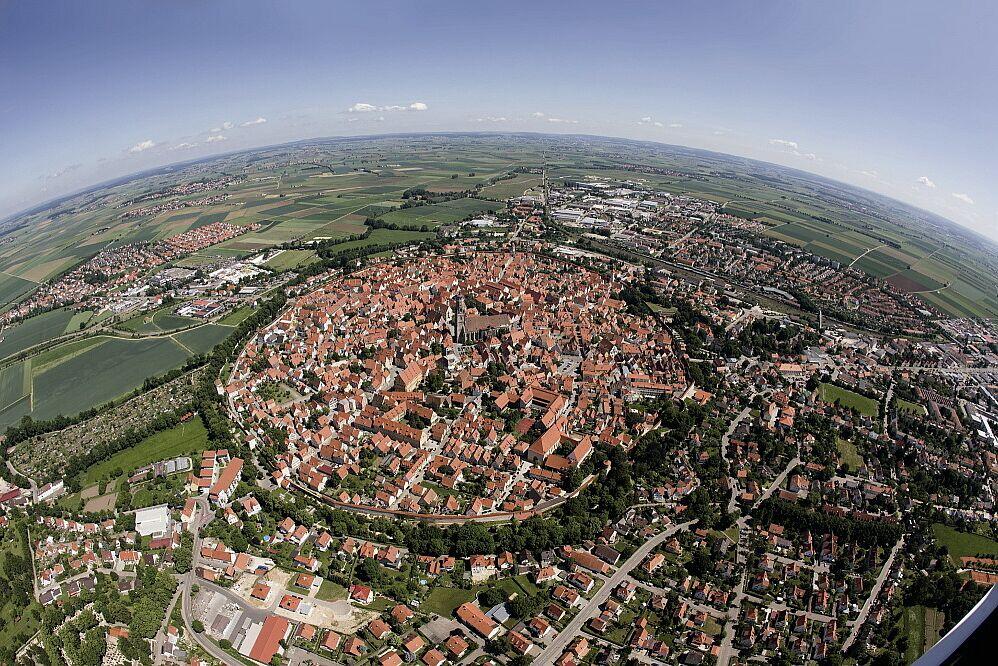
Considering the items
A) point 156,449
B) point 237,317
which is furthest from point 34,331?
point 156,449

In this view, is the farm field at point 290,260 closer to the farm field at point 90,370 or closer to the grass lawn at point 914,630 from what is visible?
the farm field at point 90,370

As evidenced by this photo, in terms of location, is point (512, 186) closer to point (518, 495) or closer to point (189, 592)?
point (518, 495)

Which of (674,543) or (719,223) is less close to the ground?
(719,223)

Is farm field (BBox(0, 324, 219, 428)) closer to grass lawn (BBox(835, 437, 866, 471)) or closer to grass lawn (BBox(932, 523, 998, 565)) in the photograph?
grass lawn (BBox(835, 437, 866, 471))

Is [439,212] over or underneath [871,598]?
over

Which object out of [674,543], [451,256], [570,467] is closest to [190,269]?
[451,256]

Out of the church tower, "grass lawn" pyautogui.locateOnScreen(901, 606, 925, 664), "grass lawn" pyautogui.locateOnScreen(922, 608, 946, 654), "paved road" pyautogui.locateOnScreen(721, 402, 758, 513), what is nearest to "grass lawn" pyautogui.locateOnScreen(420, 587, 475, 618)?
"paved road" pyautogui.locateOnScreen(721, 402, 758, 513)

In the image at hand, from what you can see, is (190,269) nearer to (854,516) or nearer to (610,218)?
(610,218)
